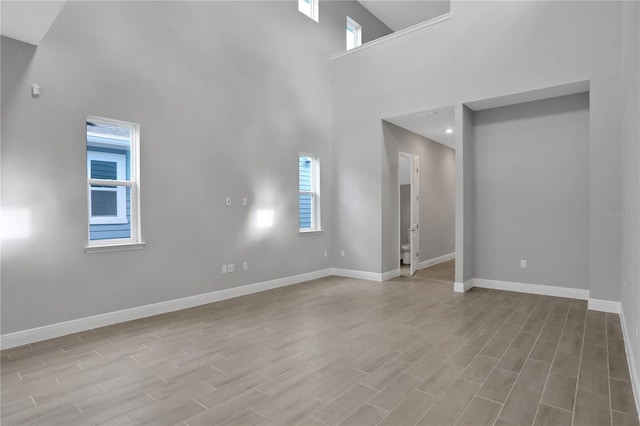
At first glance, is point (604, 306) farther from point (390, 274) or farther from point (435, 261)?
point (435, 261)

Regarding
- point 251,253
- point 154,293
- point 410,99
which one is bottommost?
point 154,293

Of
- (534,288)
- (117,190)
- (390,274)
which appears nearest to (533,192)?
(534,288)

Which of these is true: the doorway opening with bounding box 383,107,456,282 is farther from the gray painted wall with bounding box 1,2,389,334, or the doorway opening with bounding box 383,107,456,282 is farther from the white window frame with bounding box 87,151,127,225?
the white window frame with bounding box 87,151,127,225

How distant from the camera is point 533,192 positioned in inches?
210

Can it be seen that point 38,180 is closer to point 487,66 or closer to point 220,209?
point 220,209

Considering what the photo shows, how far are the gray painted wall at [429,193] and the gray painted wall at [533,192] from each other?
4.77ft

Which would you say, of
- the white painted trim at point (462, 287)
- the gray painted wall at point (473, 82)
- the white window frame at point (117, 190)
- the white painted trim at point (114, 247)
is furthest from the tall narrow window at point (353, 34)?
the white painted trim at point (114, 247)

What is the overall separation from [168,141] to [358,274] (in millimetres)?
3995

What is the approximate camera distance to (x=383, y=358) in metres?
3.02

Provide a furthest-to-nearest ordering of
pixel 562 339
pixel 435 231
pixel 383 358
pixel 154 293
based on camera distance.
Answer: pixel 435 231 < pixel 154 293 < pixel 562 339 < pixel 383 358

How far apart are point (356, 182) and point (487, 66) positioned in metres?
2.81

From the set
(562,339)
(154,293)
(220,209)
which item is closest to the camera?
(562,339)

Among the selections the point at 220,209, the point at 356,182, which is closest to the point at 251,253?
the point at 220,209

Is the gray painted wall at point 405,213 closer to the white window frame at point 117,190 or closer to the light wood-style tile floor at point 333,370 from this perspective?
the light wood-style tile floor at point 333,370
